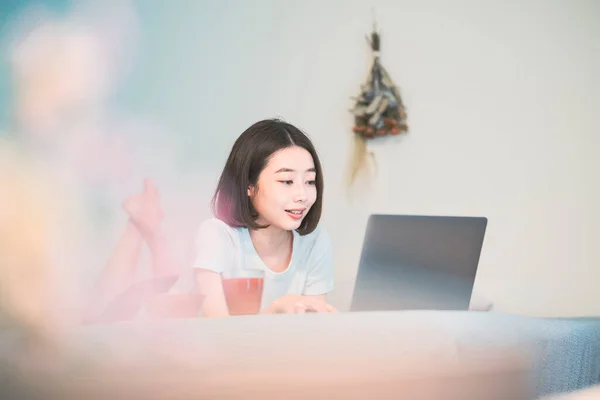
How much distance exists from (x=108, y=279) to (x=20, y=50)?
3.47ft

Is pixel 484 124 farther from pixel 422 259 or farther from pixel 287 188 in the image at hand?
pixel 422 259

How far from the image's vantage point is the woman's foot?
63.9 inches

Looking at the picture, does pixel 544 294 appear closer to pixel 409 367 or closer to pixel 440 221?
pixel 440 221

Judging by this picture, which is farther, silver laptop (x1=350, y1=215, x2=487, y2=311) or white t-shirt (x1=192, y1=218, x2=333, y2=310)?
white t-shirt (x1=192, y1=218, x2=333, y2=310)

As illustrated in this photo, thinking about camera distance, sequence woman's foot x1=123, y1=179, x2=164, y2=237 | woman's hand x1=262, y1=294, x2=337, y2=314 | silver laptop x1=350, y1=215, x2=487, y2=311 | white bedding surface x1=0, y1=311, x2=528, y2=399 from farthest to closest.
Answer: woman's foot x1=123, y1=179, x2=164, y2=237 < silver laptop x1=350, y1=215, x2=487, y2=311 < woman's hand x1=262, y1=294, x2=337, y2=314 < white bedding surface x1=0, y1=311, x2=528, y2=399

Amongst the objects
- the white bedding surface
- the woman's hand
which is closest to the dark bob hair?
the woman's hand

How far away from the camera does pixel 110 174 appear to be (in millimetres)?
2541

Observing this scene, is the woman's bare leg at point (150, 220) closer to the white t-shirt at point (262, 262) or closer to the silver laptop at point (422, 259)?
the white t-shirt at point (262, 262)

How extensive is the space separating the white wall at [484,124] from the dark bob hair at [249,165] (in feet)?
4.29

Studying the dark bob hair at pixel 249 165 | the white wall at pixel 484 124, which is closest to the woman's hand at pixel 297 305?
the dark bob hair at pixel 249 165

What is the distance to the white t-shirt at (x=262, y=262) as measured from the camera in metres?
1.34

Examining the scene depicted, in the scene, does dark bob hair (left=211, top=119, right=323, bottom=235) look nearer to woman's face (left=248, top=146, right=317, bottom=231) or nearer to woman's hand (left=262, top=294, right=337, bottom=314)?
woman's face (left=248, top=146, right=317, bottom=231)

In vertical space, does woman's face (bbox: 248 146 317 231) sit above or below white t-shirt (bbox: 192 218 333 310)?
above

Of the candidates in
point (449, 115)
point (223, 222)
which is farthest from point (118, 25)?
point (223, 222)
